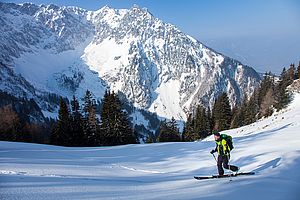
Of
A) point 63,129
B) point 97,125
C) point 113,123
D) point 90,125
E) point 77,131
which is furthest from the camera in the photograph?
point 97,125

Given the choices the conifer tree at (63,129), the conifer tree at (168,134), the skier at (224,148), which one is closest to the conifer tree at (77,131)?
the conifer tree at (63,129)

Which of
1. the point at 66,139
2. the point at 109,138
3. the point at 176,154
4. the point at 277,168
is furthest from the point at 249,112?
the point at 277,168

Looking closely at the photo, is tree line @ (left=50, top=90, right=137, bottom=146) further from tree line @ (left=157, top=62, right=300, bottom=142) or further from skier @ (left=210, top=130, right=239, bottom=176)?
skier @ (left=210, top=130, right=239, bottom=176)

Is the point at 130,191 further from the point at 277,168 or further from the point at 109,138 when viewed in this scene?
the point at 109,138

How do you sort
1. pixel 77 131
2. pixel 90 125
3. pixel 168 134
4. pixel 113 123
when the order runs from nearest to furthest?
1. pixel 77 131
2. pixel 113 123
3. pixel 90 125
4. pixel 168 134

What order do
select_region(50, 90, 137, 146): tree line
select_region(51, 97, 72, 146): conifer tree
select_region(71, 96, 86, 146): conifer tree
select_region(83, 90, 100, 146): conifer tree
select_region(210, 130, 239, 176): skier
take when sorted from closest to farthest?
select_region(210, 130, 239, 176): skier
select_region(51, 97, 72, 146): conifer tree
select_region(71, 96, 86, 146): conifer tree
select_region(50, 90, 137, 146): tree line
select_region(83, 90, 100, 146): conifer tree

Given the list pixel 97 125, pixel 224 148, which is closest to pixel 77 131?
pixel 97 125

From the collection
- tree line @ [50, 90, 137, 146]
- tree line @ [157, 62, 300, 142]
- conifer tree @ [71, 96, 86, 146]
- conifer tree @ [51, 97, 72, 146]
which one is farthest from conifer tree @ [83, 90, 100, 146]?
tree line @ [157, 62, 300, 142]

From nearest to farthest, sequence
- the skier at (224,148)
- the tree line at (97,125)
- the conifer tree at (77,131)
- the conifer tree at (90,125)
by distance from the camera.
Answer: the skier at (224,148), the conifer tree at (77,131), the tree line at (97,125), the conifer tree at (90,125)

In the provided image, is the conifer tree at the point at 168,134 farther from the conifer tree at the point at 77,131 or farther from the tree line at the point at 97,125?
the conifer tree at the point at 77,131

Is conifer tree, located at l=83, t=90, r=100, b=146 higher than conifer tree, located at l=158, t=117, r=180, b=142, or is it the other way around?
conifer tree, located at l=83, t=90, r=100, b=146

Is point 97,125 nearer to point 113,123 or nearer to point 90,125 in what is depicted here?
point 90,125

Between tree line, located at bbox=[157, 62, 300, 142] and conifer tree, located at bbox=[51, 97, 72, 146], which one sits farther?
tree line, located at bbox=[157, 62, 300, 142]

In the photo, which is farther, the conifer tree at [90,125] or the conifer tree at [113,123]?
the conifer tree at [113,123]
